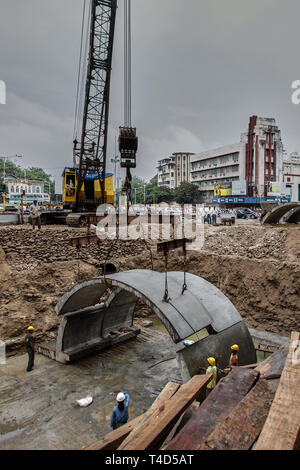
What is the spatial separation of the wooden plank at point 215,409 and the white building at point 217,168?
180 ft

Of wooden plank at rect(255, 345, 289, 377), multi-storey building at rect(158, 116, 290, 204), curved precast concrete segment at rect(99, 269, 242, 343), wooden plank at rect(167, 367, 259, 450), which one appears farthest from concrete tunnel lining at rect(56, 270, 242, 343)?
multi-storey building at rect(158, 116, 290, 204)

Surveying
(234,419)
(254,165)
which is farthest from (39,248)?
(254,165)

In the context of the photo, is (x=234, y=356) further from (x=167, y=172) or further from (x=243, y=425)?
(x=167, y=172)

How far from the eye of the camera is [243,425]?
284 centimetres

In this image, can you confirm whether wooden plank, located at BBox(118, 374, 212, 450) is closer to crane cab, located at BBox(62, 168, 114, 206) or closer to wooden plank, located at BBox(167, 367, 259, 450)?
wooden plank, located at BBox(167, 367, 259, 450)

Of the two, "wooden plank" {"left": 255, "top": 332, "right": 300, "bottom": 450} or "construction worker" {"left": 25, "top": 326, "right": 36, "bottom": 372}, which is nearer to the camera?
"wooden plank" {"left": 255, "top": 332, "right": 300, "bottom": 450}

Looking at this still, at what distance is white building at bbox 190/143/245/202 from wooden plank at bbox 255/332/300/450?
55090 mm

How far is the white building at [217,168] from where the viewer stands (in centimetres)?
5612

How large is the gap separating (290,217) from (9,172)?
87.3 meters

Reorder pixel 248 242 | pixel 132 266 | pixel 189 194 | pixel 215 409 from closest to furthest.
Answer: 1. pixel 215 409
2. pixel 132 266
3. pixel 248 242
4. pixel 189 194

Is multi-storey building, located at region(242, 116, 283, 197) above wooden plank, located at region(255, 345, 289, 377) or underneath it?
above

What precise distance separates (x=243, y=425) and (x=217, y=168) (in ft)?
208

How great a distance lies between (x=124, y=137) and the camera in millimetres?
16094

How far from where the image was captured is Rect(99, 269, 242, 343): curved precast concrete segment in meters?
6.36
